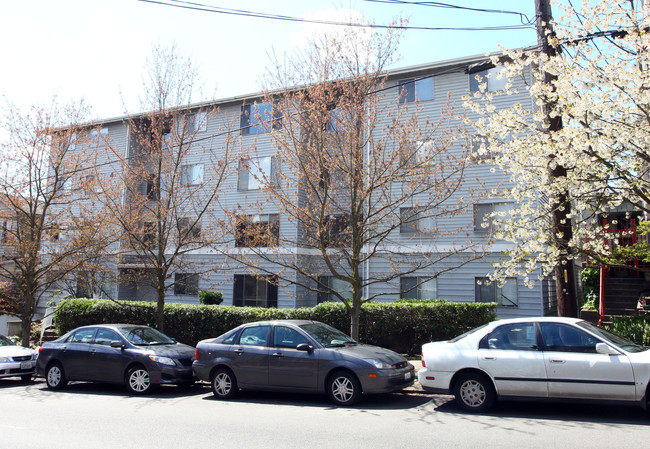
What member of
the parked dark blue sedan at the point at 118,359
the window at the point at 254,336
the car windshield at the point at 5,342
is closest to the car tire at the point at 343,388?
the window at the point at 254,336

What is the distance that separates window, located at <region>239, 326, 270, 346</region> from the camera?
384 inches

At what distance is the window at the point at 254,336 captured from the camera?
974cm

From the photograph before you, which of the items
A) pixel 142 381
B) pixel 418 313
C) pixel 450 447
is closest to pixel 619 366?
pixel 450 447

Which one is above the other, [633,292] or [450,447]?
[633,292]

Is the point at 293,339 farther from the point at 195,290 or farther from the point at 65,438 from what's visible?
the point at 195,290

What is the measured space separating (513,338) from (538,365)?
56 centimetres

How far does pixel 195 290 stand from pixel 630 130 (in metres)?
20.0

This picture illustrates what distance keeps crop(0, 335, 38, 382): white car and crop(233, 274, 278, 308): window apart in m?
11.5

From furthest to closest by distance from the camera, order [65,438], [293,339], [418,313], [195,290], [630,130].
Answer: [195,290]
[418,313]
[293,339]
[630,130]
[65,438]

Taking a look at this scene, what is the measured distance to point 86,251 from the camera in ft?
53.7

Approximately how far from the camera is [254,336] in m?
9.86

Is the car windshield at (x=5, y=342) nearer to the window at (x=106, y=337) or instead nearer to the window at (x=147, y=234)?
the window at (x=106, y=337)

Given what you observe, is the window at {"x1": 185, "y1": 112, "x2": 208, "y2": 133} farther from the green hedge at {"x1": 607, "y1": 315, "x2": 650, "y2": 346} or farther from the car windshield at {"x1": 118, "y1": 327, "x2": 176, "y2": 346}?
the green hedge at {"x1": 607, "y1": 315, "x2": 650, "y2": 346}

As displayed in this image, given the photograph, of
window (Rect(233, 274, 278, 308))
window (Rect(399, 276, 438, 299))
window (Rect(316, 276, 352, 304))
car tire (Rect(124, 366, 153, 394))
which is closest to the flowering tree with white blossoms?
car tire (Rect(124, 366, 153, 394))
